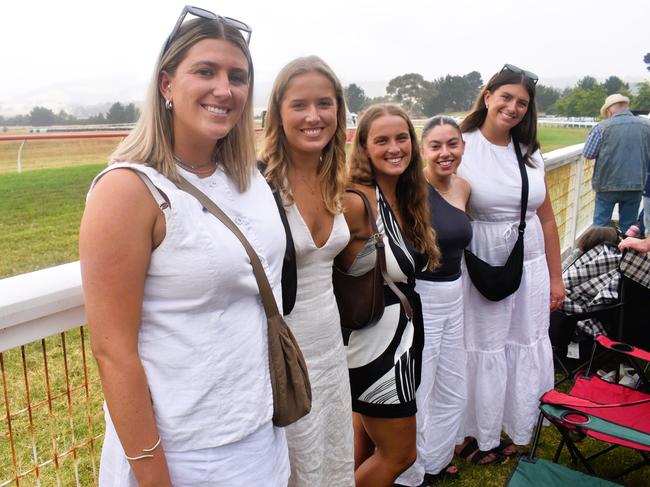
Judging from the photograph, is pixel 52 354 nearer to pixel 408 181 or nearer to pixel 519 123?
pixel 408 181

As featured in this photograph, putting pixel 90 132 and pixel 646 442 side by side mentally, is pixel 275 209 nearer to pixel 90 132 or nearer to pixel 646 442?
pixel 646 442

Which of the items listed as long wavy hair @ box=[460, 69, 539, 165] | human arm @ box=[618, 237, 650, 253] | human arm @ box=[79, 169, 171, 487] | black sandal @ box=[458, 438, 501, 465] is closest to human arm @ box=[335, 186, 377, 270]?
human arm @ box=[79, 169, 171, 487]

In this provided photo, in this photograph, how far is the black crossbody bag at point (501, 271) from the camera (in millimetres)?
3176

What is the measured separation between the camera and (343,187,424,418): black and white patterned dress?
2.43m

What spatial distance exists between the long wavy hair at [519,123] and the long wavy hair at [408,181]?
2.57ft

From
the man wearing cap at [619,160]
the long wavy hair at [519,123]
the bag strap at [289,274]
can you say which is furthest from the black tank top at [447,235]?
the man wearing cap at [619,160]

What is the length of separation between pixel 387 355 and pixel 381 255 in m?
0.43

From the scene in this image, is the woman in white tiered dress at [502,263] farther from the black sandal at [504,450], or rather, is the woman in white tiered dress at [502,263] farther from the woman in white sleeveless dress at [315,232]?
the woman in white sleeveless dress at [315,232]

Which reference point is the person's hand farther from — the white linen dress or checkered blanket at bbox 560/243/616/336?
the white linen dress

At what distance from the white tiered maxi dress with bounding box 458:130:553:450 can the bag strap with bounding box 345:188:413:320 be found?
3.09 ft

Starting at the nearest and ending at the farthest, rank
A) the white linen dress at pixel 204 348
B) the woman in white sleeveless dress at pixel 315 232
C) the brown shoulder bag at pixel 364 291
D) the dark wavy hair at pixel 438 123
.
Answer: the white linen dress at pixel 204 348 < the woman in white sleeveless dress at pixel 315 232 < the brown shoulder bag at pixel 364 291 < the dark wavy hair at pixel 438 123

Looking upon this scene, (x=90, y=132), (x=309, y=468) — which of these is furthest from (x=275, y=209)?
(x=90, y=132)

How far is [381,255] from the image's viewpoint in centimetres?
234

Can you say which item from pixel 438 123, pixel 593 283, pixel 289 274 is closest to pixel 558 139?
pixel 593 283
